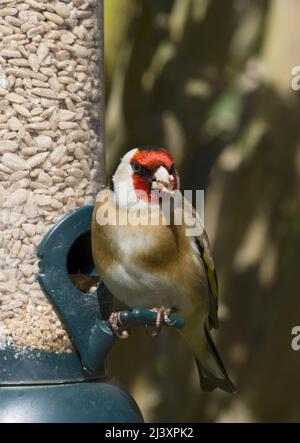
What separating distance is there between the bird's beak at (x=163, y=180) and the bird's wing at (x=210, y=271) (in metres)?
0.49

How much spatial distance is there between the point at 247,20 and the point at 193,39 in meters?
0.36

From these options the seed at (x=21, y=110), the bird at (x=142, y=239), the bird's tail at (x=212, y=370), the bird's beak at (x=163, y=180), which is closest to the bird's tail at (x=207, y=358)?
the bird's tail at (x=212, y=370)

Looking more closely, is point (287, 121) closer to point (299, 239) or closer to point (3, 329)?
point (299, 239)

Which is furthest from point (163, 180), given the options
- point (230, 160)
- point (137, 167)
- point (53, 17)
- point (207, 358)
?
point (230, 160)

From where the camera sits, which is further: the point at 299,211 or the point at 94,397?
the point at 299,211

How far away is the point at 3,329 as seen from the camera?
5.27 meters

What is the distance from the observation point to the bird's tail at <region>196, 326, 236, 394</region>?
6.04m

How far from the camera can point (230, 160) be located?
757cm

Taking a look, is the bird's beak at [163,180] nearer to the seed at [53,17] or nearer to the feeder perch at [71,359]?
the feeder perch at [71,359]

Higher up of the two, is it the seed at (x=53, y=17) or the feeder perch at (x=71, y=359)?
the seed at (x=53, y=17)

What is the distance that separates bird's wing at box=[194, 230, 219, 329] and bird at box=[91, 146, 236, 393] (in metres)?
0.15

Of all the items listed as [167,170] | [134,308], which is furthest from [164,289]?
[167,170]

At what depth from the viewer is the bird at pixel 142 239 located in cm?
530

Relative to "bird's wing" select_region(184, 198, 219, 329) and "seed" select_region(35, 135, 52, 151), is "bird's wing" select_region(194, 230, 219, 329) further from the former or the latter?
"seed" select_region(35, 135, 52, 151)
